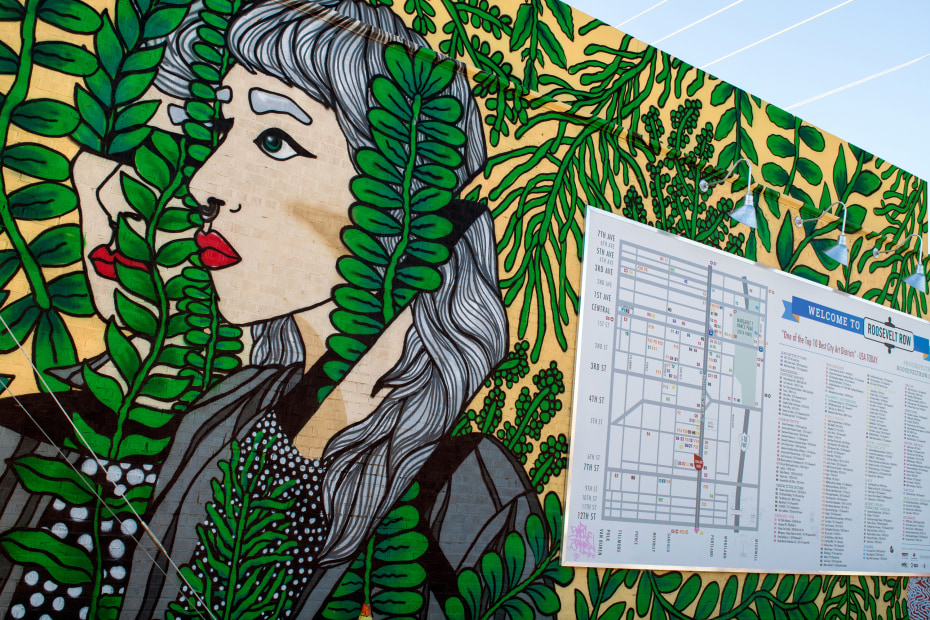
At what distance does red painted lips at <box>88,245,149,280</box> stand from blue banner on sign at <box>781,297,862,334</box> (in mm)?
4121

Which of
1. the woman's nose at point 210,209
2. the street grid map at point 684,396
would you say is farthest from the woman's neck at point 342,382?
the street grid map at point 684,396

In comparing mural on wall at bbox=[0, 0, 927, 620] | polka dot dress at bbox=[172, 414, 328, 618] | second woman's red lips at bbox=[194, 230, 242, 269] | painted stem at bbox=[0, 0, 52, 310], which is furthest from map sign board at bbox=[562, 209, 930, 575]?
painted stem at bbox=[0, 0, 52, 310]

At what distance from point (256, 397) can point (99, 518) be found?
0.74 m

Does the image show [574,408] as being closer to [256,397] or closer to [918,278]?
[256,397]

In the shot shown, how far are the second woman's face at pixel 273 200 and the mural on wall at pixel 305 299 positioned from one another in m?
0.01

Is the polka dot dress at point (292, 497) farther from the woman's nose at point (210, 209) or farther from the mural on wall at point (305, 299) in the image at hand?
the woman's nose at point (210, 209)

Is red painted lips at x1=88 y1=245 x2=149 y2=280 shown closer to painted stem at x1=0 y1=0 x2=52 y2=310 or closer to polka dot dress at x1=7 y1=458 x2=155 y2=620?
painted stem at x1=0 y1=0 x2=52 y2=310

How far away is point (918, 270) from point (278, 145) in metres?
5.28

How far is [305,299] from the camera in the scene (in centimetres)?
362

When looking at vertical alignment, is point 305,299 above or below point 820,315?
below

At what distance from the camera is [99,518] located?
307cm

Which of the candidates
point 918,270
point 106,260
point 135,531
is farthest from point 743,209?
point 135,531

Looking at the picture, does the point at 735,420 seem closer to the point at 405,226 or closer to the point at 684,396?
the point at 684,396

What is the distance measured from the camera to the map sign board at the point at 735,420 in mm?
4453
